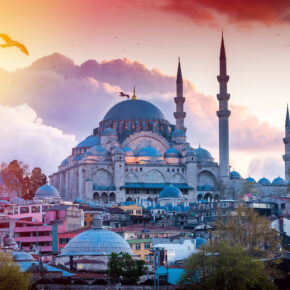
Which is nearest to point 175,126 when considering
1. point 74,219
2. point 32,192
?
point 32,192

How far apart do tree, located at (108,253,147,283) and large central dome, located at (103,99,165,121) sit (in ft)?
167

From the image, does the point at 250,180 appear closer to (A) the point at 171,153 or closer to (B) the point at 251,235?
(A) the point at 171,153

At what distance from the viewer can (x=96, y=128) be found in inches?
3654

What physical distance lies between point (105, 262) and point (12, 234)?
1589 centimetres

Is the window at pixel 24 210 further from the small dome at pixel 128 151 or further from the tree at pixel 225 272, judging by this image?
the tree at pixel 225 272

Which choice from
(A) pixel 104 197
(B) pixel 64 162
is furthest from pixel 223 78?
(B) pixel 64 162

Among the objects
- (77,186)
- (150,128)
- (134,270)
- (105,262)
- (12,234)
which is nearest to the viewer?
(134,270)

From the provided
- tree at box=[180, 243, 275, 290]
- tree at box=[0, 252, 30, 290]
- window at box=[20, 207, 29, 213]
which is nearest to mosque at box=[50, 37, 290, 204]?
window at box=[20, 207, 29, 213]

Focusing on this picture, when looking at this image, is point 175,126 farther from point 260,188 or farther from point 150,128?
point 260,188

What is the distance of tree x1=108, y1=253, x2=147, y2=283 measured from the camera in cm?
3662

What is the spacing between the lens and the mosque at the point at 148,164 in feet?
Answer: 260

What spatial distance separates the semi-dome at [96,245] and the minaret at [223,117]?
3777 cm

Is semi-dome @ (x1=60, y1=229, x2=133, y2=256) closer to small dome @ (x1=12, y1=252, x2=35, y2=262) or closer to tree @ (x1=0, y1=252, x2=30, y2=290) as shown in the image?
small dome @ (x1=12, y1=252, x2=35, y2=262)

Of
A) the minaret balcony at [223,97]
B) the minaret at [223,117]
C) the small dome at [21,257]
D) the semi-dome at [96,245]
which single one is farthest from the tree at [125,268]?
the minaret balcony at [223,97]
